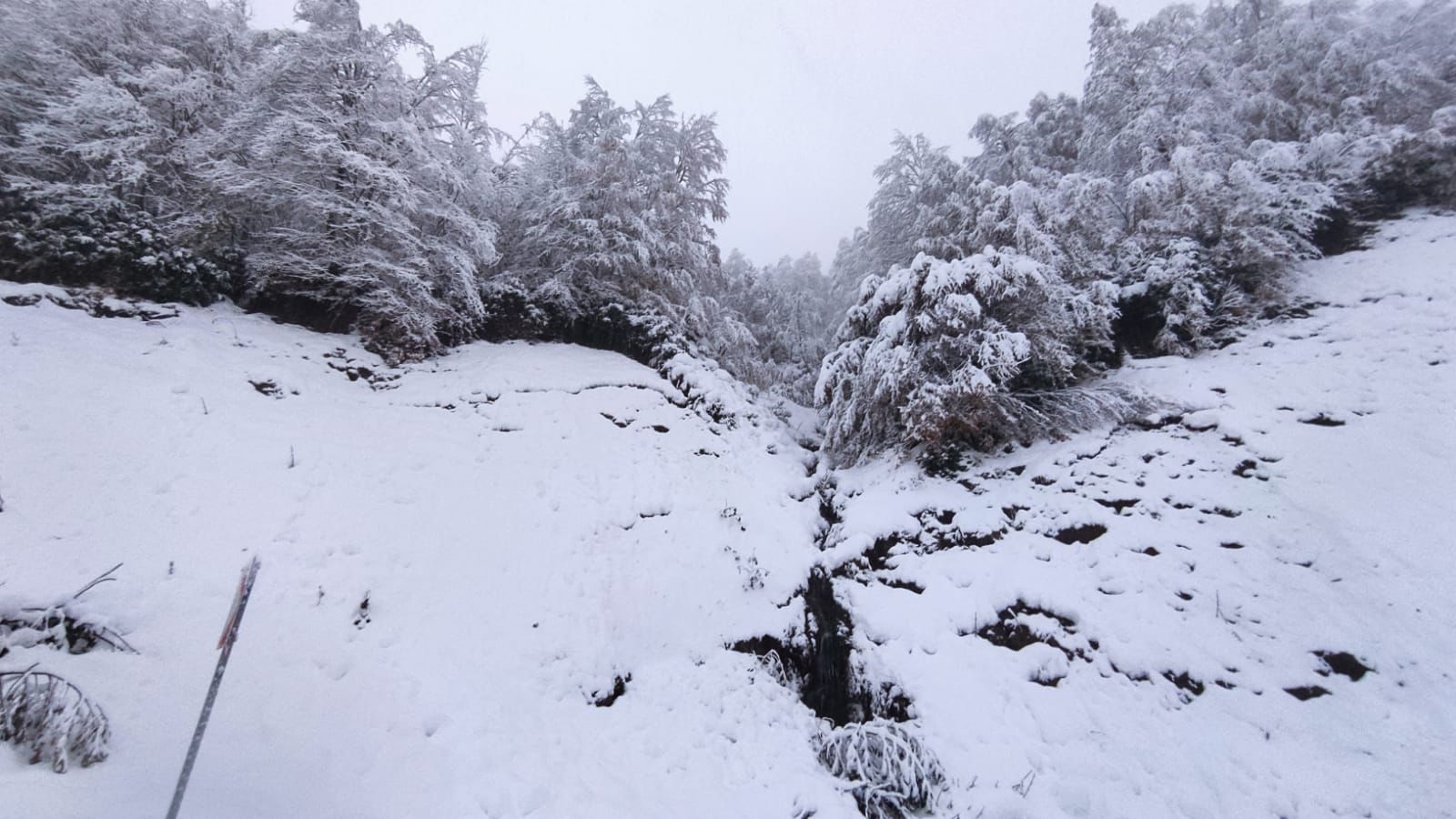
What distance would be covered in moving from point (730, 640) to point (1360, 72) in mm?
23302

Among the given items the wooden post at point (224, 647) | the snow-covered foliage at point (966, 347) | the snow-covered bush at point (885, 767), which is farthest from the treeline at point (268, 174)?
the snow-covered bush at point (885, 767)

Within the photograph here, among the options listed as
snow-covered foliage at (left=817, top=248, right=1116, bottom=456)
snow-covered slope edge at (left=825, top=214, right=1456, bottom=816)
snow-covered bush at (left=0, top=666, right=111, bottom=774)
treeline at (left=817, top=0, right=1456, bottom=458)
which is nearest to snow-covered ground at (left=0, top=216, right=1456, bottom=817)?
snow-covered slope edge at (left=825, top=214, right=1456, bottom=816)

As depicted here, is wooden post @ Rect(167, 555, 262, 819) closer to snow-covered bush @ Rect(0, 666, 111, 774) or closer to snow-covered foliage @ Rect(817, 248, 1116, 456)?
snow-covered bush @ Rect(0, 666, 111, 774)

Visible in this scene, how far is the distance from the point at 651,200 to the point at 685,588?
11.4 m

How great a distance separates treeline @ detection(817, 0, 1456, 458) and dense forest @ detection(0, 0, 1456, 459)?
66 mm

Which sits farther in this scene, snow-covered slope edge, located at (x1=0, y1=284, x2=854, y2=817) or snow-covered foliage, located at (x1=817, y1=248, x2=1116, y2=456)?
snow-covered foliage, located at (x1=817, y1=248, x2=1116, y2=456)

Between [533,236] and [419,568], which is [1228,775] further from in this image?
[533,236]

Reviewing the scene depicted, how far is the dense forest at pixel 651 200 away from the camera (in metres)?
9.38

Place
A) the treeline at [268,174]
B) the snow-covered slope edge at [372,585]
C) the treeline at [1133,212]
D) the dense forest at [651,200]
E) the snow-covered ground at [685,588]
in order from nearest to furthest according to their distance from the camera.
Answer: the snow-covered slope edge at [372,585] < the snow-covered ground at [685,588] < the treeline at [268,174] < the dense forest at [651,200] < the treeline at [1133,212]

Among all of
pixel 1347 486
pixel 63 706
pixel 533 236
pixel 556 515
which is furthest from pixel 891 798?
pixel 533 236

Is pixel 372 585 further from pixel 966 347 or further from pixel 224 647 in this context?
pixel 966 347

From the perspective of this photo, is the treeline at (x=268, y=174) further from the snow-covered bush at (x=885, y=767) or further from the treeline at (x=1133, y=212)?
the snow-covered bush at (x=885, y=767)

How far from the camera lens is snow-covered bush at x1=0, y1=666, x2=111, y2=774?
3.07m

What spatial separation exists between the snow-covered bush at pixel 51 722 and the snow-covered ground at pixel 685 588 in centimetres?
15
